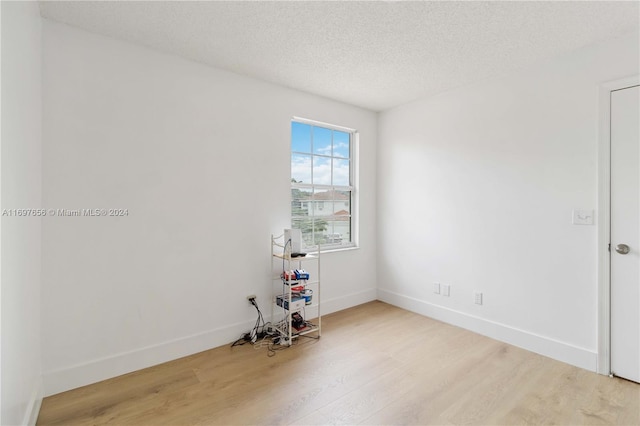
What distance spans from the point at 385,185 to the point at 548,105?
73.4 inches

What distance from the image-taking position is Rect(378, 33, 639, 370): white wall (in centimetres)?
240

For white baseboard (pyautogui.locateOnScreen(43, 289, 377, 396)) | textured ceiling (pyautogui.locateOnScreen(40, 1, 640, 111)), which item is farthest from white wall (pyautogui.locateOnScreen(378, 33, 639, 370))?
white baseboard (pyautogui.locateOnScreen(43, 289, 377, 396))

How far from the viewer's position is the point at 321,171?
12.0 ft

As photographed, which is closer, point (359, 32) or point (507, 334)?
point (359, 32)

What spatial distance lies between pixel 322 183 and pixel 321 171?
0.48 ft

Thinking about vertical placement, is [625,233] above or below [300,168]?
below

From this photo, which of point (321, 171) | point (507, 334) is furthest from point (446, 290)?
point (321, 171)

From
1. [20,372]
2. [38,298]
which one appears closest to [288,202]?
[38,298]

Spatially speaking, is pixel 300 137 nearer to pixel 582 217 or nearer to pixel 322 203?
pixel 322 203

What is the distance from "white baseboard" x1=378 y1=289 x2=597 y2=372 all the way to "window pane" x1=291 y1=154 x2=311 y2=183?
1863 mm

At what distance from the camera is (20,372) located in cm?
156

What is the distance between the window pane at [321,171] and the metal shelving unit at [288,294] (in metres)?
0.88

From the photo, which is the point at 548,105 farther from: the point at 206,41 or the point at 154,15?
the point at 154,15

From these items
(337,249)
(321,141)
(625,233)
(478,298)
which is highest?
(321,141)
